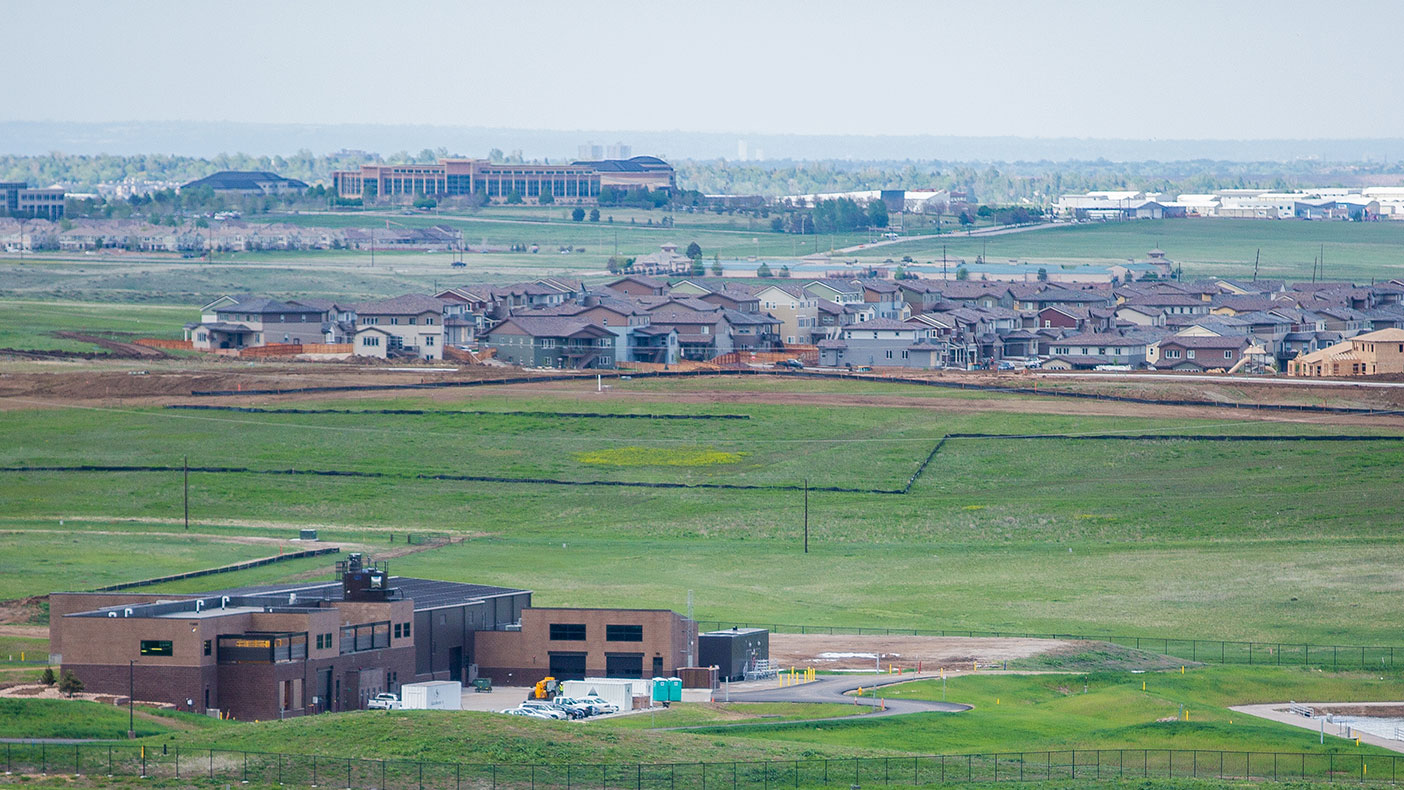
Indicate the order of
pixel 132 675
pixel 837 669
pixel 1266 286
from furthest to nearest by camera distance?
pixel 1266 286 → pixel 837 669 → pixel 132 675

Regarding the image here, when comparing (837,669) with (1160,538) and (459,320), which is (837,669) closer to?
(1160,538)

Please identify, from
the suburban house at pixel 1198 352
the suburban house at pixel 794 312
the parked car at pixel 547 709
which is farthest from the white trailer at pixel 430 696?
the suburban house at pixel 794 312

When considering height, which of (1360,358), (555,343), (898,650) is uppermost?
(1360,358)

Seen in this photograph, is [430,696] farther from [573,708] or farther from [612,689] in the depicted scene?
[612,689]

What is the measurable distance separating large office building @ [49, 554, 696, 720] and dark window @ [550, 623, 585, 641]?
0.03 m

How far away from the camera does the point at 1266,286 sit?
627ft

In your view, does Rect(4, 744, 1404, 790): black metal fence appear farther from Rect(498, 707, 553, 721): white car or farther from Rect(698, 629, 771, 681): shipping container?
Rect(698, 629, 771, 681): shipping container

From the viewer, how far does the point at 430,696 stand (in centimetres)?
5597

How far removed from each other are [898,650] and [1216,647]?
10.9 metres

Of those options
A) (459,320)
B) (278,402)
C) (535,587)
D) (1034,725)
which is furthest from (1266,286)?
(1034,725)

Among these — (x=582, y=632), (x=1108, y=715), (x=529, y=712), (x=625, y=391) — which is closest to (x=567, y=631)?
(x=582, y=632)

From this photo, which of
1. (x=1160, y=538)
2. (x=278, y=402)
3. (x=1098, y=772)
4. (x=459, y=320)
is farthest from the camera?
(x=459, y=320)

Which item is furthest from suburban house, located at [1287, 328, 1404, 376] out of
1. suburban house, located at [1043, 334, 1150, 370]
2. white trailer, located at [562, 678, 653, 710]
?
white trailer, located at [562, 678, 653, 710]

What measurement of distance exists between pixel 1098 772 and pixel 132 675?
25.7 m
